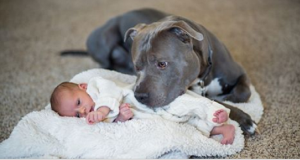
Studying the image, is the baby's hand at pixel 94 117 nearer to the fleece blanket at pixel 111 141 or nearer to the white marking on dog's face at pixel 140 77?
the fleece blanket at pixel 111 141

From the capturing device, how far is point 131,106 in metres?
1.70

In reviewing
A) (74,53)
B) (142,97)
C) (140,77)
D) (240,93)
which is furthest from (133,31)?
(74,53)

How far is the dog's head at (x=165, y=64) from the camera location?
165cm

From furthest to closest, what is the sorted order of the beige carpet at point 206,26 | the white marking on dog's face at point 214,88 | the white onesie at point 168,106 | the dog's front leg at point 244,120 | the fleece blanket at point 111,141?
the white marking on dog's face at point 214,88, the beige carpet at point 206,26, the dog's front leg at point 244,120, the white onesie at point 168,106, the fleece blanket at point 111,141

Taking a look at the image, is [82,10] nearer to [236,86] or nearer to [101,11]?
[101,11]

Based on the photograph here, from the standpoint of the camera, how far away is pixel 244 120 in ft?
5.65

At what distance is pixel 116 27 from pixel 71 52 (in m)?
0.54

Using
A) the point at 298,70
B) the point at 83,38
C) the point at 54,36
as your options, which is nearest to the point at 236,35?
the point at 298,70

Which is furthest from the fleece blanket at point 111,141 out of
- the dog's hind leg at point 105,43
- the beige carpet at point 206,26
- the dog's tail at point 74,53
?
the dog's tail at point 74,53

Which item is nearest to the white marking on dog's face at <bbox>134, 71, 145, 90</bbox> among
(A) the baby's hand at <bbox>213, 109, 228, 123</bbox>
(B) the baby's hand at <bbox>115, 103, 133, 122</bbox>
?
(B) the baby's hand at <bbox>115, 103, 133, 122</bbox>

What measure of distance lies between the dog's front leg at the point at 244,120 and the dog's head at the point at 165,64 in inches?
11.3

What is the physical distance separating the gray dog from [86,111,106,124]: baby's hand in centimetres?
21

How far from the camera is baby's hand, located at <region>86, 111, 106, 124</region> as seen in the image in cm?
152

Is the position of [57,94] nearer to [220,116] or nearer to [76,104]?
[76,104]
